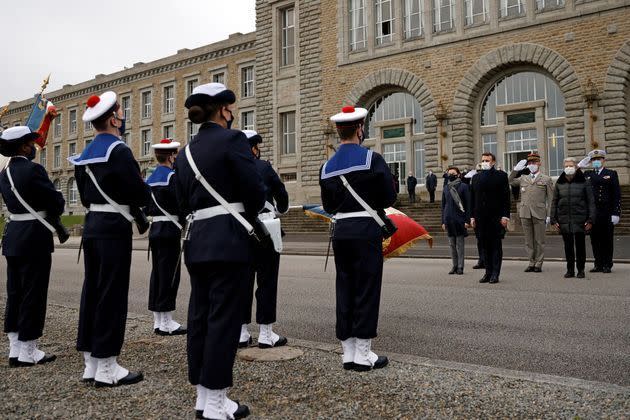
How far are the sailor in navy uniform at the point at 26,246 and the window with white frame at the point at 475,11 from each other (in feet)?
82.4

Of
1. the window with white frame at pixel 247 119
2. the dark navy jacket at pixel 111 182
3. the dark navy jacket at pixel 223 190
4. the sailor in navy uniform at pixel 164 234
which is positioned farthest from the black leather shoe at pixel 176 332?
the window with white frame at pixel 247 119

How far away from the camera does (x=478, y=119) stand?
27266 mm

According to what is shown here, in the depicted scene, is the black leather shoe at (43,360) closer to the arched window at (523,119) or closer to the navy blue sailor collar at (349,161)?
the navy blue sailor collar at (349,161)

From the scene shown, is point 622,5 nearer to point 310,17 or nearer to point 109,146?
point 310,17

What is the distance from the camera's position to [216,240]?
362 centimetres

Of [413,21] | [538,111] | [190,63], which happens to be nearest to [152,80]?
[190,63]

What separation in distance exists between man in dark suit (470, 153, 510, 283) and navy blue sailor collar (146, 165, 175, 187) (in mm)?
5734

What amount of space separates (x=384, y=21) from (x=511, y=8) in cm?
668

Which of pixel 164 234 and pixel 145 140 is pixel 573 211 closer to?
pixel 164 234

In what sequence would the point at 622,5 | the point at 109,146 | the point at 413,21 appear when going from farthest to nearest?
the point at 413,21, the point at 622,5, the point at 109,146

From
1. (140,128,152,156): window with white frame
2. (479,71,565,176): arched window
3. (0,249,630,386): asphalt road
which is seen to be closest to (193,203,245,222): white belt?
(0,249,630,386): asphalt road

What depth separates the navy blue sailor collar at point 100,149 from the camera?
4.37 meters

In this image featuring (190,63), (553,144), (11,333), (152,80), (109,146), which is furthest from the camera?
(152,80)

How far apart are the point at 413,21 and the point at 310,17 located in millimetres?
6152
